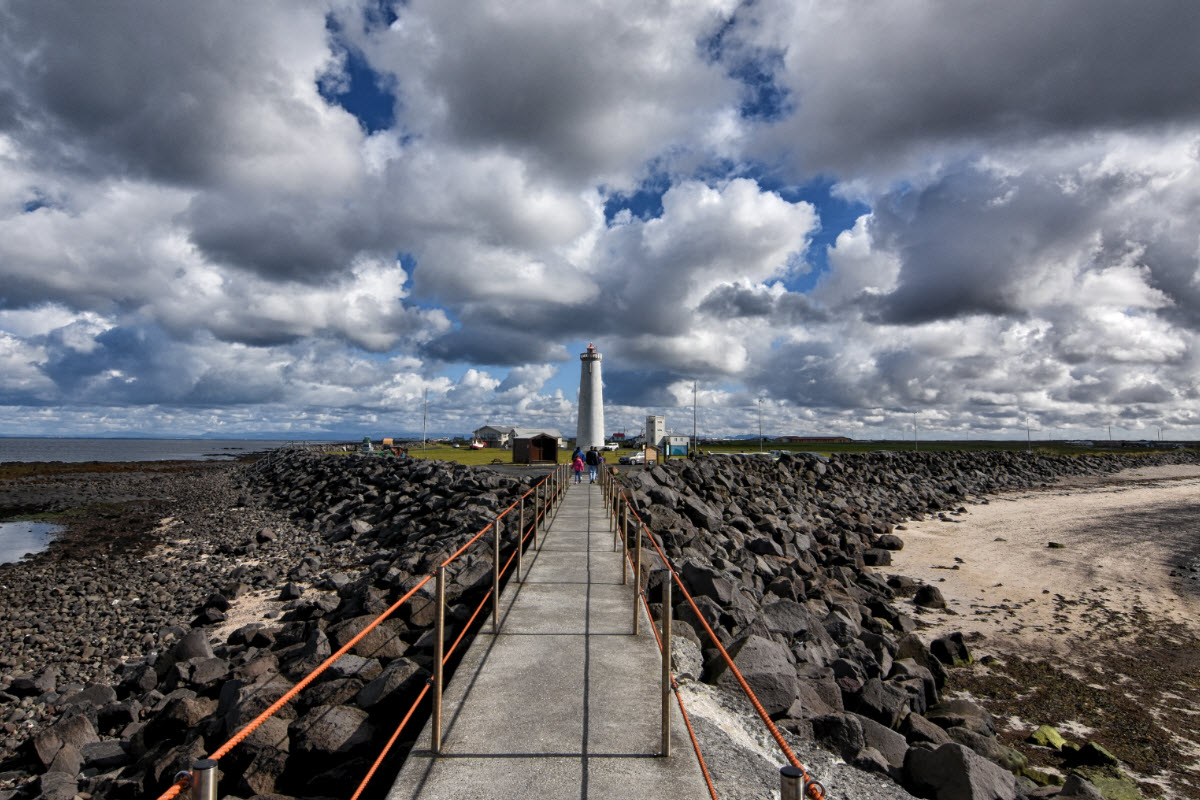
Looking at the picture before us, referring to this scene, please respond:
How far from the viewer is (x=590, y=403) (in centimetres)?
4003

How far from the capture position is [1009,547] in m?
23.3

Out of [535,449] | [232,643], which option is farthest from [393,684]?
[535,449]

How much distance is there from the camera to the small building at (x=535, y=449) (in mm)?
34594

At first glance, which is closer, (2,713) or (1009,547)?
(2,713)

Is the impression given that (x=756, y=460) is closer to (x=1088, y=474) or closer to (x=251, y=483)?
(x=251, y=483)

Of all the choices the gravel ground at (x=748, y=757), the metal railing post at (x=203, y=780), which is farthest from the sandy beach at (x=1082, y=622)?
the metal railing post at (x=203, y=780)

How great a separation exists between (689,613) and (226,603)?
9.59m

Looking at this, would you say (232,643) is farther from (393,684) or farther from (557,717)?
(557,717)

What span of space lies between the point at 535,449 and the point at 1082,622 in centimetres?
2493

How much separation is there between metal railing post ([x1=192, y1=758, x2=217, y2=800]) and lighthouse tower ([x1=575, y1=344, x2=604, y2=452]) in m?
37.7

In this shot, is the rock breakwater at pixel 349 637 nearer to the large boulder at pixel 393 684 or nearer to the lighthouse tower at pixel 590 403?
the large boulder at pixel 393 684

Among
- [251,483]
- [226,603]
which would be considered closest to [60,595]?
[226,603]

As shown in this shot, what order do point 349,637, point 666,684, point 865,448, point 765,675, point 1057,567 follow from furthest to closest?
point 865,448 → point 1057,567 → point 349,637 → point 765,675 → point 666,684

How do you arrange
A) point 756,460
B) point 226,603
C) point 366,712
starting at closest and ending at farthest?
point 366,712, point 226,603, point 756,460
